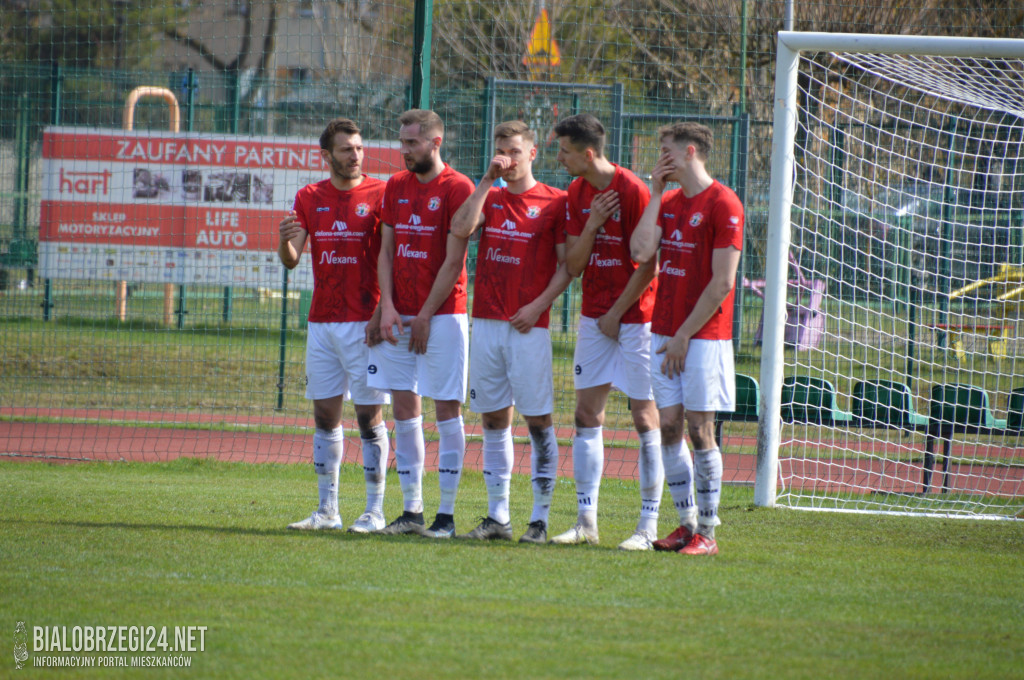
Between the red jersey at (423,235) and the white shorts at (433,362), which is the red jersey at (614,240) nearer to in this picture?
the red jersey at (423,235)

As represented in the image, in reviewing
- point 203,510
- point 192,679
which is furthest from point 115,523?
point 192,679

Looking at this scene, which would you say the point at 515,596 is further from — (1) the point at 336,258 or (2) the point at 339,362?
(1) the point at 336,258

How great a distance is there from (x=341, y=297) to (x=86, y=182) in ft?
20.0

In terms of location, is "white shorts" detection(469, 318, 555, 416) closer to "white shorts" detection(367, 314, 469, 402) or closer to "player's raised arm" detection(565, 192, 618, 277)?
"white shorts" detection(367, 314, 469, 402)

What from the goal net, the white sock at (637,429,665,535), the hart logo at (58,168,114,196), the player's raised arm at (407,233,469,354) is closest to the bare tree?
the hart logo at (58,168,114,196)

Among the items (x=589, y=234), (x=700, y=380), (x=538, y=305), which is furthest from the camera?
(x=538, y=305)

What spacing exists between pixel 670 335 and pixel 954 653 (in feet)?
7.06

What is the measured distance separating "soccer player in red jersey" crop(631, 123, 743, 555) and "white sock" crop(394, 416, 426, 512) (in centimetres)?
141

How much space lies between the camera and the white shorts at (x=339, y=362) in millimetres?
5988

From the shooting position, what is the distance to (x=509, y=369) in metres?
5.70

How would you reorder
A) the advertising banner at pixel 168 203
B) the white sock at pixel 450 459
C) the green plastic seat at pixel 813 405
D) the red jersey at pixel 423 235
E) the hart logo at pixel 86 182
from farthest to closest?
the hart logo at pixel 86 182
the advertising banner at pixel 168 203
the green plastic seat at pixel 813 405
the white sock at pixel 450 459
the red jersey at pixel 423 235

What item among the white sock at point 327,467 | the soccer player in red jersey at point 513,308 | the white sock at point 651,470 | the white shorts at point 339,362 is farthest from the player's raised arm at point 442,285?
the white sock at point 651,470

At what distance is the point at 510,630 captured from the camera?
4035mm

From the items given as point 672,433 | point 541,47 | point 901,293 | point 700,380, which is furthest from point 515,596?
point 541,47
